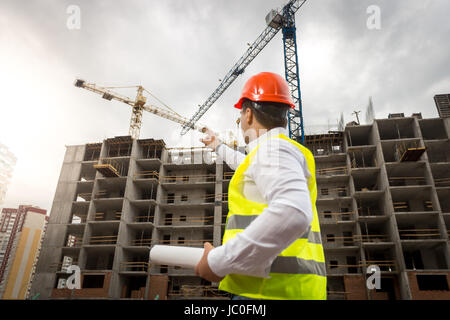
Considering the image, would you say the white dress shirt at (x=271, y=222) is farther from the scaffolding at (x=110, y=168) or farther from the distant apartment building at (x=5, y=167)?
the distant apartment building at (x=5, y=167)

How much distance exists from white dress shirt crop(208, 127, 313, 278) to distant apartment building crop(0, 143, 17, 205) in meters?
112

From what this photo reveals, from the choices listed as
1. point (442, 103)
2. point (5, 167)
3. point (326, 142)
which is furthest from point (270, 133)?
point (5, 167)

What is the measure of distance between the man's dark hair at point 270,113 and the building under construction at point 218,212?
25.0 m

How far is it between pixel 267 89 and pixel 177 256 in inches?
40.3

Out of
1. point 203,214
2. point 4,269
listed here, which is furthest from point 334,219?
point 4,269

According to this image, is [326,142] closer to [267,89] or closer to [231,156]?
[231,156]

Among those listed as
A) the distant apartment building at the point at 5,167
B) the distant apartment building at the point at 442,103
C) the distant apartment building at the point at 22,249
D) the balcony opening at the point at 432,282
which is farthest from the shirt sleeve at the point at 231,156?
the distant apartment building at the point at 5,167

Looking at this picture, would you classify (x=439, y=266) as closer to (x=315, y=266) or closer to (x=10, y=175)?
(x=315, y=266)

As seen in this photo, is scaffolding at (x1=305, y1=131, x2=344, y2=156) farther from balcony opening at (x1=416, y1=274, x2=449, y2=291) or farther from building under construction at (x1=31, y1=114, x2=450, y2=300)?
balcony opening at (x1=416, y1=274, x2=449, y2=291)

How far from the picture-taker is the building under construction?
23.8 meters

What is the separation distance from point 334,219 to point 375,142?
8.53 m

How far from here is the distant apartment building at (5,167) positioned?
91.5 meters

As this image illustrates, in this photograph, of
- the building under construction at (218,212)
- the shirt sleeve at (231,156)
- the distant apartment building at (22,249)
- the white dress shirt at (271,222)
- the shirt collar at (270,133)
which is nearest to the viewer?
the white dress shirt at (271,222)

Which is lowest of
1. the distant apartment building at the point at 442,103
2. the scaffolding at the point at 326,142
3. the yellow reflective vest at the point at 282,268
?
the yellow reflective vest at the point at 282,268
